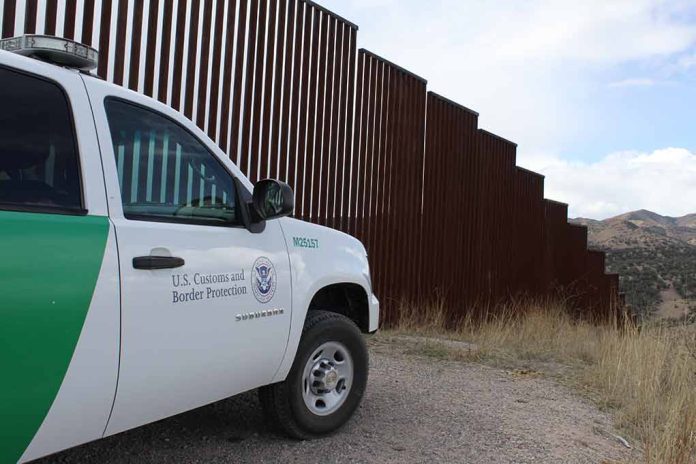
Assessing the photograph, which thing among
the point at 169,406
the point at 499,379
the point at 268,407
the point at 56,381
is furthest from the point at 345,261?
the point at 499,379

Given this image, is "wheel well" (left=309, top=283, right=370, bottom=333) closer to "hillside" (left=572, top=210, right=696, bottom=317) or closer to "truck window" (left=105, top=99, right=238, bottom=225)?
"truck window" (left=105, top=99, right=238, bottom=225)

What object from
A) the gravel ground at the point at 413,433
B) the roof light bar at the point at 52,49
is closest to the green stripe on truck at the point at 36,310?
the roof light bar at the point at 52,49

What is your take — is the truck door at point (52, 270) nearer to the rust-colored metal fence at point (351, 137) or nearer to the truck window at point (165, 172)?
the truck window at point (165, 172)

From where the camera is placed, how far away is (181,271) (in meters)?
2.79

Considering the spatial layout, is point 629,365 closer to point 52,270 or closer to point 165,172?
point 165,172

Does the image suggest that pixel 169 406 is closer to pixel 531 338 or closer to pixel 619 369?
pixel 619 369

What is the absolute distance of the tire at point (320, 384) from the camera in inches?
146

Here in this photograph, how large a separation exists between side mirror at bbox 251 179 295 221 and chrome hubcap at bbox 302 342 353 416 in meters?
1.03

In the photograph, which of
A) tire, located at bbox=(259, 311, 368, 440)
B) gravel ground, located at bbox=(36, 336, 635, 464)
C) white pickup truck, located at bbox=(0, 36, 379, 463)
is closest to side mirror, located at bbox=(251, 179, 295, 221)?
white pickup truck, located at bbox=(0, 36, 379, 463)

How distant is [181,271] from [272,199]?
674 mm

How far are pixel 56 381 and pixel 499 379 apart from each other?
472cm

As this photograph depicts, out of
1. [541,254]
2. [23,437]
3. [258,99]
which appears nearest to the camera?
[23,437]

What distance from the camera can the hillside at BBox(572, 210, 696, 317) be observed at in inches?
929

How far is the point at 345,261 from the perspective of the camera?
412 centimetres
